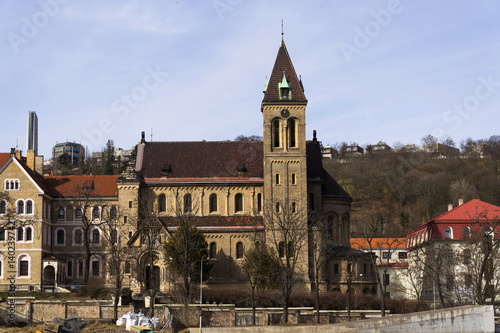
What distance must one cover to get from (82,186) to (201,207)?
13106 millimetres

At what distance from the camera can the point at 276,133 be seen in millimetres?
80812

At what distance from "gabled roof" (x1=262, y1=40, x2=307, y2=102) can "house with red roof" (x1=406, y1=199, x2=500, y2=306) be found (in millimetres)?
20271

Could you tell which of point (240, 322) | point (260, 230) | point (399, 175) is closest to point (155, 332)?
point (240, 322)

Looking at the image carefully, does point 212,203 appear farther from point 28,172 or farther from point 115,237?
point 28,172

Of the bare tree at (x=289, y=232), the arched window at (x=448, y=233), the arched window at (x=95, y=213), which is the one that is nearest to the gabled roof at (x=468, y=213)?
the arched window at (x=448, y=233)

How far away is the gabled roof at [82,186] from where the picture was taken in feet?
276

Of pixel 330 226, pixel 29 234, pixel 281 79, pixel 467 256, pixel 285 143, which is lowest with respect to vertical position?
pixel 467 256

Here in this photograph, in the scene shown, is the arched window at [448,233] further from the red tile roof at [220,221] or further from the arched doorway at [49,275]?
the arched doorway at [49,275]

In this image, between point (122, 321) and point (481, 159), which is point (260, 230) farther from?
point (481, 159)

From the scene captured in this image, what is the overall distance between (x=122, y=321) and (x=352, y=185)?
99405mm

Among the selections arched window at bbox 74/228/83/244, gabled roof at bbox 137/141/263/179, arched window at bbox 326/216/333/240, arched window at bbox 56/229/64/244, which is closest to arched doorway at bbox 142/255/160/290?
arched window at bbox 74/228/83/244

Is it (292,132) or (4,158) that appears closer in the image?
(292,132)

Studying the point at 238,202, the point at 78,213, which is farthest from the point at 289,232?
the point at 78,213

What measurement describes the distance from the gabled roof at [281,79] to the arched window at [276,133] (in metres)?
2.35
